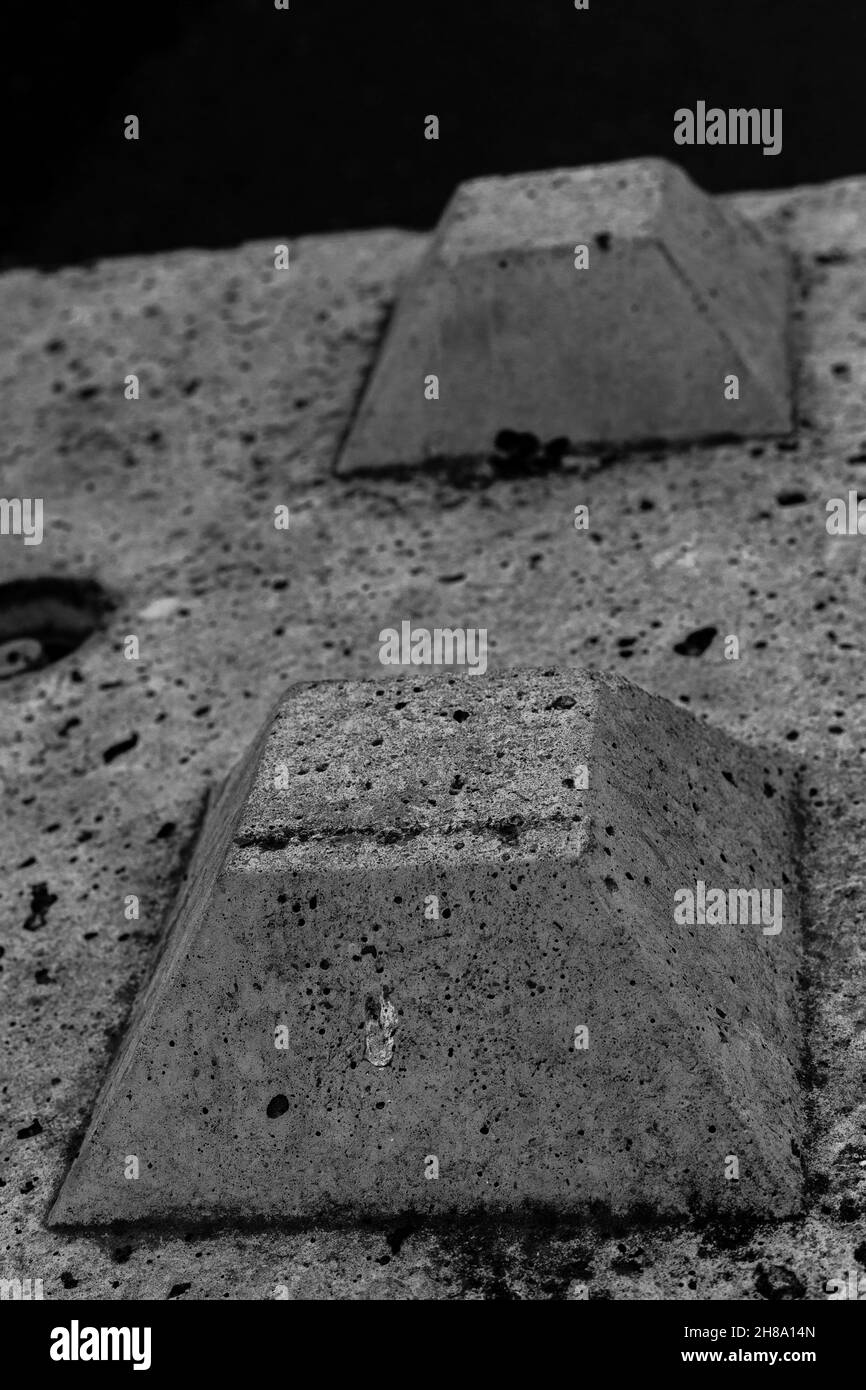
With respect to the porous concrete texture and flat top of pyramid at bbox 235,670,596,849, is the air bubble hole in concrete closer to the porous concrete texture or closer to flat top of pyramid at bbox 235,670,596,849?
the porous concrete texture

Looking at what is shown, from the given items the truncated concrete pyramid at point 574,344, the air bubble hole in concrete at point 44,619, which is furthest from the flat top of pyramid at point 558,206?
the air bubble hole in concrete at point 44,619

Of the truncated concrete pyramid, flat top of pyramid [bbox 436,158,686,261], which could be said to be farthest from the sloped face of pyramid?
flat top of pyramid [bbox 436,158,686,261]

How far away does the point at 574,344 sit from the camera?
745 cm

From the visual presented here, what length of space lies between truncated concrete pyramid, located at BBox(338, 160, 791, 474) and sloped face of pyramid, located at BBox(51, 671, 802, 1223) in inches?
100

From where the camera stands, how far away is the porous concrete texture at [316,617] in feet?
15.5

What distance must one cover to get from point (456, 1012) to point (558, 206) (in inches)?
154

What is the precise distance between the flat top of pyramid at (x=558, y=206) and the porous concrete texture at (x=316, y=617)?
687mm

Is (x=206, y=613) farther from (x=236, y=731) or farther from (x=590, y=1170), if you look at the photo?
(x=590, y=1170)

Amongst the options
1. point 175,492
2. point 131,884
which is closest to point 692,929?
point 131,884

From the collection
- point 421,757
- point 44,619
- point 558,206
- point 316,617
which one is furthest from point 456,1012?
point 558,206

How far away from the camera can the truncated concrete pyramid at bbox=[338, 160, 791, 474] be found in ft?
24.3

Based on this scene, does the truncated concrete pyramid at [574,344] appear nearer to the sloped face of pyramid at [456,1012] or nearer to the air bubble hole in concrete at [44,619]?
the air bubble hole in concrete at [44,619]

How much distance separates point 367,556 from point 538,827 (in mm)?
2605

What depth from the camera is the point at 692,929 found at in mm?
4891
